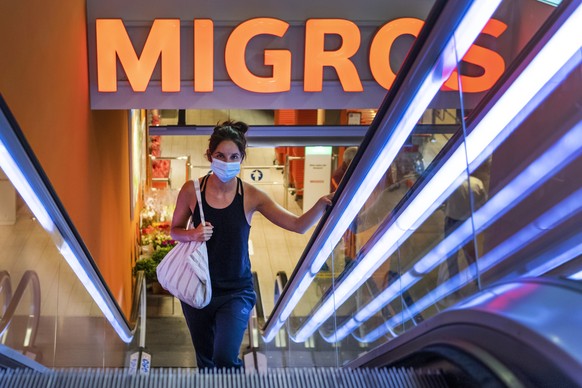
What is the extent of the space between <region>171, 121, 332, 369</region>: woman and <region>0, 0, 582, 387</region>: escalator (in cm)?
51

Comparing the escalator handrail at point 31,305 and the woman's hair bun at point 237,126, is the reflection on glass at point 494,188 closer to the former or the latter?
the woman's hair bun at point 237,126

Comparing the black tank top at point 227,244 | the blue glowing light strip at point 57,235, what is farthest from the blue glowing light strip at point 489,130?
the blue glowing light strip at point 57,235

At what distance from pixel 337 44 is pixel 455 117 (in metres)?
5.04

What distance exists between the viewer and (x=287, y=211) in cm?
413

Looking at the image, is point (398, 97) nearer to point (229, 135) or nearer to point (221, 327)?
→ point (229, 135)

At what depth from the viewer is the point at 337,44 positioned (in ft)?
25.4

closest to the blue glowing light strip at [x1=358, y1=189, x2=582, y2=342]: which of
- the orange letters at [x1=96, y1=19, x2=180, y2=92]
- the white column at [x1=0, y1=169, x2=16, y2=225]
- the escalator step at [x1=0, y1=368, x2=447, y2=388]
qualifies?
the escalator step at [x1=0, y1=368, x2=447, y2=388]

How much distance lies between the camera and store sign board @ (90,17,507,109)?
7.41 m

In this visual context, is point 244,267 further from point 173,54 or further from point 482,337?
point 173,54

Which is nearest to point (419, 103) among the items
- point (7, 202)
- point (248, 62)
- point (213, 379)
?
point (213, 379)

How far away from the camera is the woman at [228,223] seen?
159 inches

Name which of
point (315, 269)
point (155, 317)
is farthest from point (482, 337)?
point (155, 317)

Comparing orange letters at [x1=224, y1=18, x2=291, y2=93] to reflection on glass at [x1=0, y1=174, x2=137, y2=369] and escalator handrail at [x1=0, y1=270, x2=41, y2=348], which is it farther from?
escalator handrail at [x1=0, y1=270, x2=41, y2=348]

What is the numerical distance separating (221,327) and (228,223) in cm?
52
